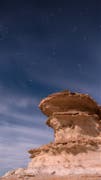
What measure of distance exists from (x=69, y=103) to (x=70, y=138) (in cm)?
319

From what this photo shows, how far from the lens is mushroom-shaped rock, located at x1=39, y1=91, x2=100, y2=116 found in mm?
29984

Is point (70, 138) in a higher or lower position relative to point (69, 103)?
lower

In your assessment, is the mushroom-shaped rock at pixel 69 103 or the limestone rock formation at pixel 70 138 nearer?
the limestone rock formation at pixel 70 138

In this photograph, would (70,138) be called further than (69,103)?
No

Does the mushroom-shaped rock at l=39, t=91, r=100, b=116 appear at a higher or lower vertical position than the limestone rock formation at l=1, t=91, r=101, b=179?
higher

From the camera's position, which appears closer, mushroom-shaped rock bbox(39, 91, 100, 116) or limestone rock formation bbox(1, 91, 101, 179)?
limestone rock formation bbox(1, 91, 101, 179)

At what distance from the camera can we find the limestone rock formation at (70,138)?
85.4ft

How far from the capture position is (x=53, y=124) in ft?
101

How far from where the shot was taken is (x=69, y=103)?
30.5 meters

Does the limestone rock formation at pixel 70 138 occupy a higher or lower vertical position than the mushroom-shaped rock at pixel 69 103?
lower

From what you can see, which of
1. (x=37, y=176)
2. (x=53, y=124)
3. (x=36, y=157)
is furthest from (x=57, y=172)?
(x=53, y=124)

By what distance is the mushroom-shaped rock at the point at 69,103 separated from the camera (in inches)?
1180

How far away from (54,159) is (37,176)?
2920mm

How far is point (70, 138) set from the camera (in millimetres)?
28859
